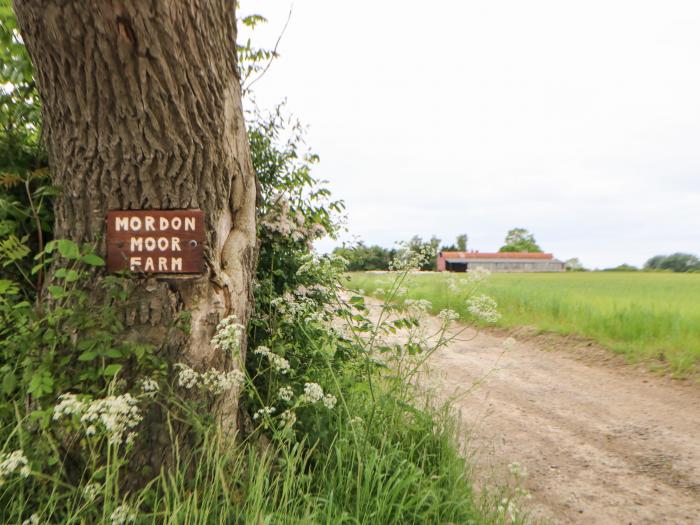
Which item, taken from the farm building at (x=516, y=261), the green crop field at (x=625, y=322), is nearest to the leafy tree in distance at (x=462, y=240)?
the farm building at (x=516, y=261)

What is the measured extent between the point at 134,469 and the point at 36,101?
96.7 inches

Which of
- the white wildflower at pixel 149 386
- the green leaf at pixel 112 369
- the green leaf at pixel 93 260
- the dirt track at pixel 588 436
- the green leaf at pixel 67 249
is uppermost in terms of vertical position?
the green leaf at pixel 67 249

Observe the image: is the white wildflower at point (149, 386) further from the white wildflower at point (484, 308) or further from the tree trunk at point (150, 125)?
the white wildflower at point (484, 308)

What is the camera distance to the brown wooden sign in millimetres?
2426

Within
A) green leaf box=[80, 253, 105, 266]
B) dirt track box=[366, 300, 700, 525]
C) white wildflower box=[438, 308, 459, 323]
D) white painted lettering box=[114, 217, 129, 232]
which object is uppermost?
white painted lettering box=[114, 217, 129, 232]

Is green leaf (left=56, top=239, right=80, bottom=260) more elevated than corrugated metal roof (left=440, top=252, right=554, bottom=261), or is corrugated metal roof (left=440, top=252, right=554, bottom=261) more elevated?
corrugated metal roof (left=440, top=252, right=554, bottom=261)

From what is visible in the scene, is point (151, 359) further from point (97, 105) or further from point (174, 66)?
point (174, 66)

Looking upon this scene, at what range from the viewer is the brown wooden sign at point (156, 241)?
243 centimetres

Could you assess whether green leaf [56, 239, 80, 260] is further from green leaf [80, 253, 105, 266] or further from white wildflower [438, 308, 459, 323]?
white wildflower [438, 308, 459, 323]

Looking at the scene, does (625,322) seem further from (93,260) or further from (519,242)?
(519,242)

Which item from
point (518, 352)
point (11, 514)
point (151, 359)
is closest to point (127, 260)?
point (151, 359)

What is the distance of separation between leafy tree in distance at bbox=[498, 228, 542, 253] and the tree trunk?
Answer: 103m

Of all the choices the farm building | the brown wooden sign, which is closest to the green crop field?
the brown wooden sign

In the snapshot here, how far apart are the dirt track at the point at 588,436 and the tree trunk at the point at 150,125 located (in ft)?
6.67
